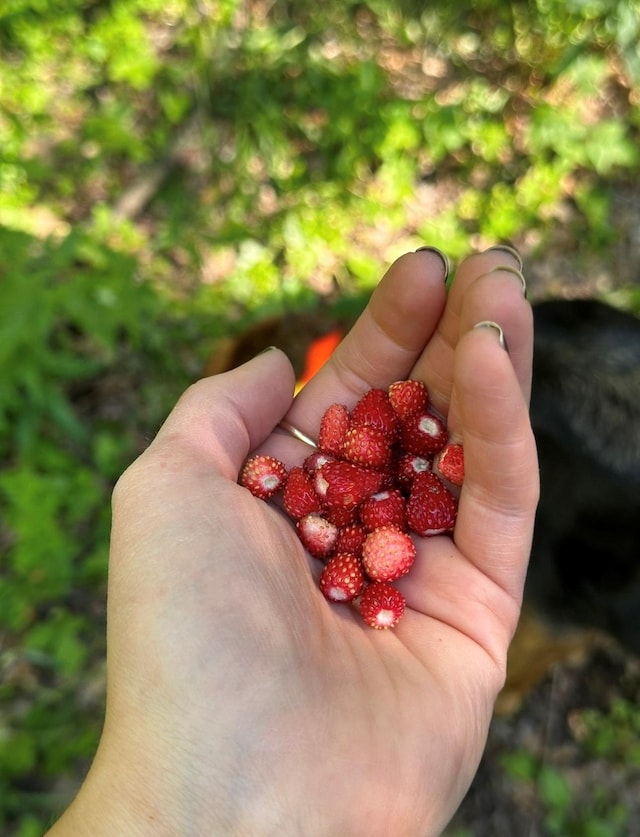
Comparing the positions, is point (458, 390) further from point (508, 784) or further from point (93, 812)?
point (508, 784)

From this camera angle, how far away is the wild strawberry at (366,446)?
2.16m

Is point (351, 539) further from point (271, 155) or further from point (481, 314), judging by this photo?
point (271, 155)

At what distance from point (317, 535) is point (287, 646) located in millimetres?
419

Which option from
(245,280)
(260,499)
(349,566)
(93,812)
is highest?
(260,499)

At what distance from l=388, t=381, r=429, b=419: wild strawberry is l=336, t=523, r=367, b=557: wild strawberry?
0.38 metres

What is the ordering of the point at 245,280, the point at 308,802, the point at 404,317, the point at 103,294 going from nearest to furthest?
1. the point at 308,802
2. the point at 404,317
3. the point at 103,294
4. the point at 245,280

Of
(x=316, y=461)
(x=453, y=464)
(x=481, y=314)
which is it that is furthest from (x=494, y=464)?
(x=316, y=461)

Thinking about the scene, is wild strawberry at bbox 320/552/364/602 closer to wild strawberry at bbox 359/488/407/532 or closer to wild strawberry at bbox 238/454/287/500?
wild strawberry at bbox 359/488/407/532

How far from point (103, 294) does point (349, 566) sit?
2089 millimetres

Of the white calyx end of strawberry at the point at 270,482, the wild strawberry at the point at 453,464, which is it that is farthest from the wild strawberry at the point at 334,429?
the wild strawberry at the point at 453,464

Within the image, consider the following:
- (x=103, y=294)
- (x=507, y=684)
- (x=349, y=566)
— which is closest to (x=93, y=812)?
(x=349, y=566)

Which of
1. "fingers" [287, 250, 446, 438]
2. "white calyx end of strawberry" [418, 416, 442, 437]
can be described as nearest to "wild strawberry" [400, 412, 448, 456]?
"white calyx end of strawberry" [418, 416, 442, 437]

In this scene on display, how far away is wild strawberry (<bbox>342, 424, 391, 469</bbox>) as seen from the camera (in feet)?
7.07

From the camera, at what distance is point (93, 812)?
5.53 feet
